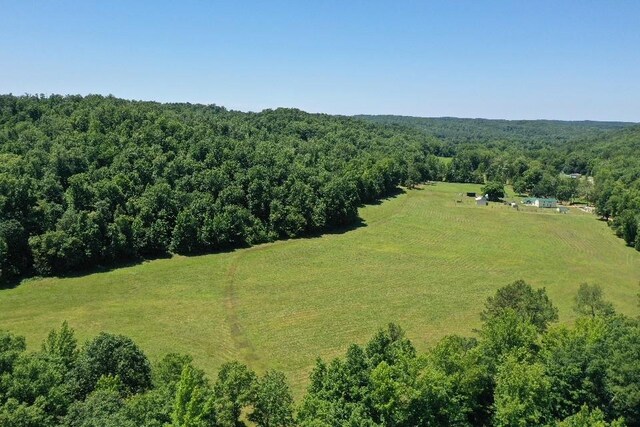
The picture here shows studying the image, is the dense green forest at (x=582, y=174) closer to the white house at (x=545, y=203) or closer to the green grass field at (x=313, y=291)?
the green grass field at (x=313, y=291)

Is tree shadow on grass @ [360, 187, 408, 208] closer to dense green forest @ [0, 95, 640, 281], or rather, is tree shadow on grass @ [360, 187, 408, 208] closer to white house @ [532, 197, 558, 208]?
dense green forest @ [0, 95, 640, 281]

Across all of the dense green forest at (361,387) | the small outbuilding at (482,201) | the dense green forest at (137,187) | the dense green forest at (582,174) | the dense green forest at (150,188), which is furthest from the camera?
the small outbuilding at (482,201)

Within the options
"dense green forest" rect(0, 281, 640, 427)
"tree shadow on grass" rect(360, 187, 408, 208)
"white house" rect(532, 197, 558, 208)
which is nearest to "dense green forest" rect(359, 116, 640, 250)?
"white house" rect(532, 197, 558, 208)

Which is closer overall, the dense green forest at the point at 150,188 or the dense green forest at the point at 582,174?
the dense green forest at the point at 150,188

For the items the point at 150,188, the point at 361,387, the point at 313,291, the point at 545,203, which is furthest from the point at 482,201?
the point at 361,387

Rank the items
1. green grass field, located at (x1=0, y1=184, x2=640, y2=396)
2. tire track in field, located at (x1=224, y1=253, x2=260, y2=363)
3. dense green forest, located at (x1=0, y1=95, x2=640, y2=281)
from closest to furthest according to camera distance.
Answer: tire track in field, located at (x1=224, y1=253, x2=260, y2=363) < green grass field, located at (x1=0, y1=184, x2=640, y2=396) < dense green forest, located at (x1=0, y1=95, x2=640, y2=281)

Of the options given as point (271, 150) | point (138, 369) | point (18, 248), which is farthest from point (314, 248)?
point (138, 369)

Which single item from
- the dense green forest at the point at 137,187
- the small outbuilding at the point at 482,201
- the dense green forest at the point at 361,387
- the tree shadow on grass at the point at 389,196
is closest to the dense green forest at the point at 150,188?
the dense green forest at the point at 137,187
